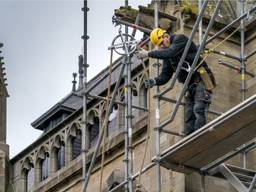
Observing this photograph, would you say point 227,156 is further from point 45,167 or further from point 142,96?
point 45,167

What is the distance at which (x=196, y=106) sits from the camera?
22.9 meters

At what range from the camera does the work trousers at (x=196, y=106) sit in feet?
74.9

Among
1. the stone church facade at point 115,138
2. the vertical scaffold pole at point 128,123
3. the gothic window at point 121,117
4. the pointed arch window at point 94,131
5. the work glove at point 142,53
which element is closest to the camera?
the work glove at point 142,53

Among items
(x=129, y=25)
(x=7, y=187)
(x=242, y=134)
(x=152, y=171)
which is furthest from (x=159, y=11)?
(x=7, y=187)

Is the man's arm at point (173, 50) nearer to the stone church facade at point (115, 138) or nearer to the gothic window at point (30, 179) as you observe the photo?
the stone church facade at point (115, 138)

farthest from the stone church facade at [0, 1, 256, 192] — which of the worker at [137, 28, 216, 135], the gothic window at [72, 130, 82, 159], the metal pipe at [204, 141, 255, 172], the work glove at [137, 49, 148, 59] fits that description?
the work glove at [137, 49, 148, 59]

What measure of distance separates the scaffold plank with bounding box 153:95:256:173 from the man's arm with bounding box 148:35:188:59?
1.43 meters

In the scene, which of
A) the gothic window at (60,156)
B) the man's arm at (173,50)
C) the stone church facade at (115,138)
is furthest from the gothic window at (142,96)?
the man's arm at (173,50)

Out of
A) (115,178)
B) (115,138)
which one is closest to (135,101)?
(115,138)

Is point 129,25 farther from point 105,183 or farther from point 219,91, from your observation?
point 105,183

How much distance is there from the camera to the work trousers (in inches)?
899

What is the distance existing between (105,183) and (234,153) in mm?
5834

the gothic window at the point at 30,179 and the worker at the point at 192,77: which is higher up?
the gothic window at the point at 30,179

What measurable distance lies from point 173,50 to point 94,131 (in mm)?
8347
